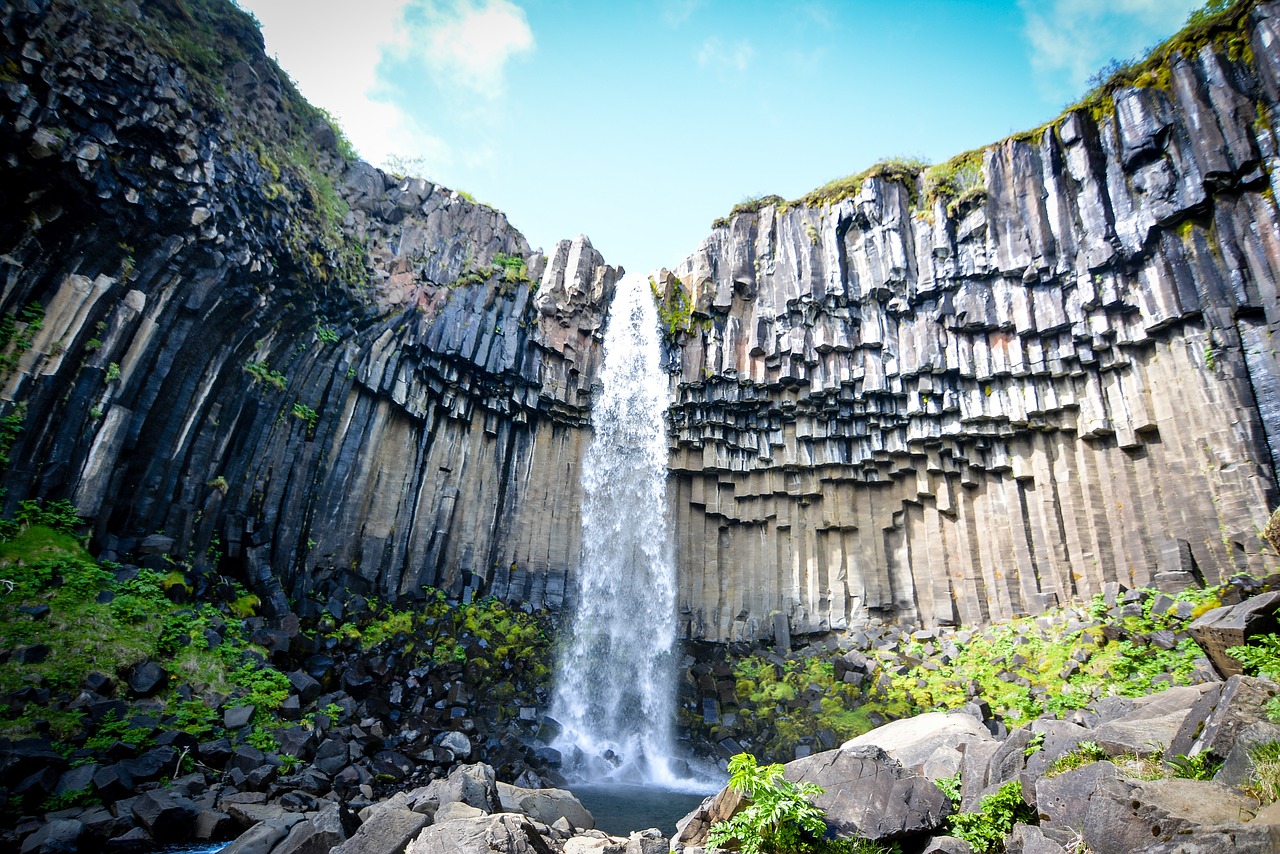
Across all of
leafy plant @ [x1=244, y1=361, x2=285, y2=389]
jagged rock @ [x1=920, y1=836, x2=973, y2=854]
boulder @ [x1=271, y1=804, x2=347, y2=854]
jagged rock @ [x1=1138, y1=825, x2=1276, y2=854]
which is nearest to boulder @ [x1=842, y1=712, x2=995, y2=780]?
jagged rock @ [x1=920, y1=836, x2=973, y2=854]

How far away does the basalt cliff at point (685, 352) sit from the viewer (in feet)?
42.5

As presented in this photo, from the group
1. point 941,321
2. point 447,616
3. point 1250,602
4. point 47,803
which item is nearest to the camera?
point 1250,602

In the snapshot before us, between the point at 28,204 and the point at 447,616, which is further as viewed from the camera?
the point at 447,616

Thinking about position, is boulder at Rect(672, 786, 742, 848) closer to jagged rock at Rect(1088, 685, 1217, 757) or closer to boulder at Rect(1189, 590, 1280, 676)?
jagged rock at Rect(1088, 685, 1217, 757)

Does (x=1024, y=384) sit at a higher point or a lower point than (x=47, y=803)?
higher

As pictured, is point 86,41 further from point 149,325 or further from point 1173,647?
point 1173,647

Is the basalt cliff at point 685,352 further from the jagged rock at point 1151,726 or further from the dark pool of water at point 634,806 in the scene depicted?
the jagged rock at point 1151,726

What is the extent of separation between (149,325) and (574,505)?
41.0 ft

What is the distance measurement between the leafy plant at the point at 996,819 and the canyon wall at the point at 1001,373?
1159cm

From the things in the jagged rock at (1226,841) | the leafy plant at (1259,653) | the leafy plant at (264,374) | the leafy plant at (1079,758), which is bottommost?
the jagged rock at (1226,841)

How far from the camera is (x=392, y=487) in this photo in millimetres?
19016

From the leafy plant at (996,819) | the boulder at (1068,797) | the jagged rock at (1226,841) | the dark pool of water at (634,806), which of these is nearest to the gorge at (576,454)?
the leafy plant at (996,819)

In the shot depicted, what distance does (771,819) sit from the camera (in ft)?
22.2

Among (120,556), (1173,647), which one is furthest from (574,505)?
(1173,647)
